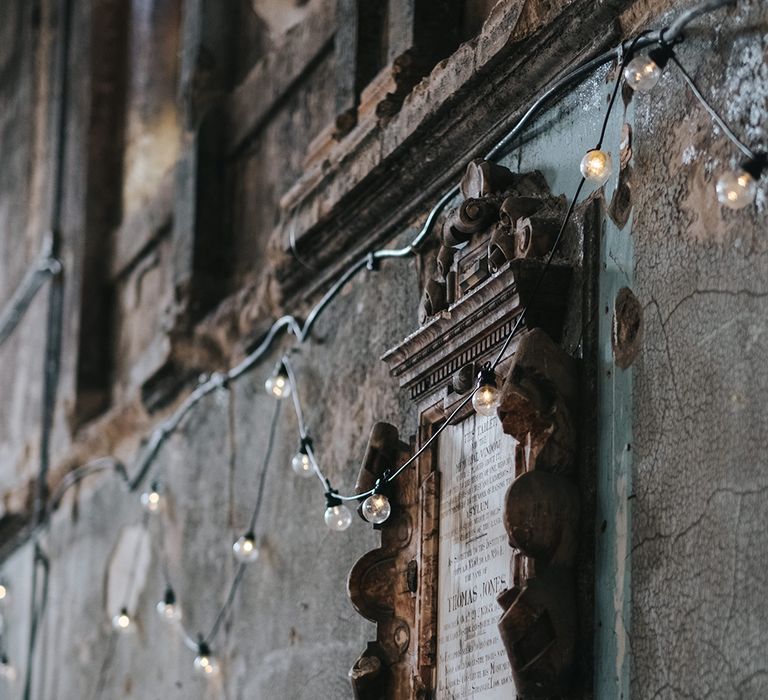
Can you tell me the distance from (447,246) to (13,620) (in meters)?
5.14

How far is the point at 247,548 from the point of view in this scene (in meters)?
6.00

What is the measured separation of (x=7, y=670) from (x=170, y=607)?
2503 mm

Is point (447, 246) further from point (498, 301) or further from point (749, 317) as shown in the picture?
point (749, 317)

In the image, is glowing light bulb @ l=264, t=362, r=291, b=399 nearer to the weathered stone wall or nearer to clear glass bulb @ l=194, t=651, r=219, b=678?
clear glass bulb @ l=194, t=651, r=219, b=678

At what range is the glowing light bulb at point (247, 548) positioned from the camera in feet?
19.7

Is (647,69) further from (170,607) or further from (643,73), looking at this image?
(170,607)

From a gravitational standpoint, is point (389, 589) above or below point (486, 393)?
below

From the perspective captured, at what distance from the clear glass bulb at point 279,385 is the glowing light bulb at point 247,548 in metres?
0.49

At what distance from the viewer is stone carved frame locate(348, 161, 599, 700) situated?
3.86 m

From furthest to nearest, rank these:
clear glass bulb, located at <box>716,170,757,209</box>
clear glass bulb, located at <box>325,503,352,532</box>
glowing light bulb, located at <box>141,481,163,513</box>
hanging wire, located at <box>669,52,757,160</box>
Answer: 1. glowing light bulb, located at <box>141,481,163,513</box>
2. clear glass bulb, located at <box>325,503,352,532</box>
3. hanging wire, located at <box>669,52,757,160</box>
4. clear glass bulb, located at <box>716,170,757,209</box>

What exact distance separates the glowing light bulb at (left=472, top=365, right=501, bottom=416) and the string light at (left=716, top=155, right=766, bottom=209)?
0.86 meters

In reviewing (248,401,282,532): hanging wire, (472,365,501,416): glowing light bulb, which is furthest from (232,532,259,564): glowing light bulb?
(472,365,501,416): glowing light bulb

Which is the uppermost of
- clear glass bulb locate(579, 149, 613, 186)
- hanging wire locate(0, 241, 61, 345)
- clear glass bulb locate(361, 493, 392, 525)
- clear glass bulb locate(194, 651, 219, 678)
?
hanging wire locate(0, 241, 61, 345)

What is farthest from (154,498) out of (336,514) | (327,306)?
(336,514)
